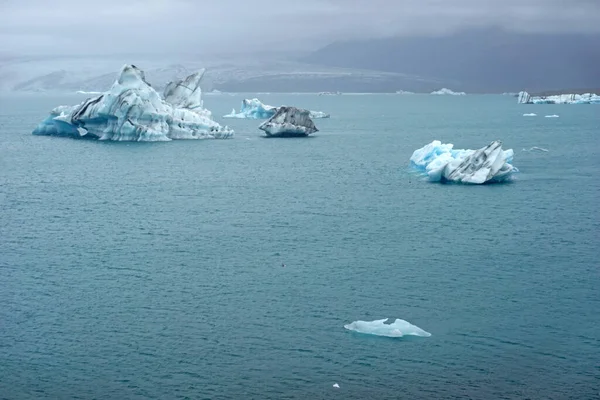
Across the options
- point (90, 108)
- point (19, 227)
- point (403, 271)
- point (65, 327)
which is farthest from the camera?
point (90, 108)

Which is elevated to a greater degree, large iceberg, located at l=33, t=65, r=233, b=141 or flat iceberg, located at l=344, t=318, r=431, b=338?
large iceberg, located at l=33, t=65, r=233, b=141

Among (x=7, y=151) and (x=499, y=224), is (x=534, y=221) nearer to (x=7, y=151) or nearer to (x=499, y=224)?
(x=499, y=224)

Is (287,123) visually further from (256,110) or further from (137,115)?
(256,110)

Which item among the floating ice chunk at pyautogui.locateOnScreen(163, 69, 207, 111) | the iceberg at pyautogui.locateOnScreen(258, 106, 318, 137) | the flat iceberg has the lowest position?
the flat iceberg

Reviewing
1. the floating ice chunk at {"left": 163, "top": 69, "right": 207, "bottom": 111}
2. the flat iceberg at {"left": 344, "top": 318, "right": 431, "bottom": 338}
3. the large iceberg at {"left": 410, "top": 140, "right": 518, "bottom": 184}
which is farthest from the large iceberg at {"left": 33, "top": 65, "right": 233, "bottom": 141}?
the flat iceberg at {"left": 344, "top": 318, "right": 431, "bottom": 338}

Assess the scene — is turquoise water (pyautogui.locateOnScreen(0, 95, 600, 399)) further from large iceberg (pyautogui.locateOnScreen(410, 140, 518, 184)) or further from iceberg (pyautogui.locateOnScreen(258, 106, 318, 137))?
iceberg (pyautogui.locateOnScreen(258, 106, 318, 137))

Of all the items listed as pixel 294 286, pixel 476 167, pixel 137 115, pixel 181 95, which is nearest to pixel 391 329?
pixel 294 286

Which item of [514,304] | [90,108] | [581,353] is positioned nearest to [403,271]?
[514,304]
